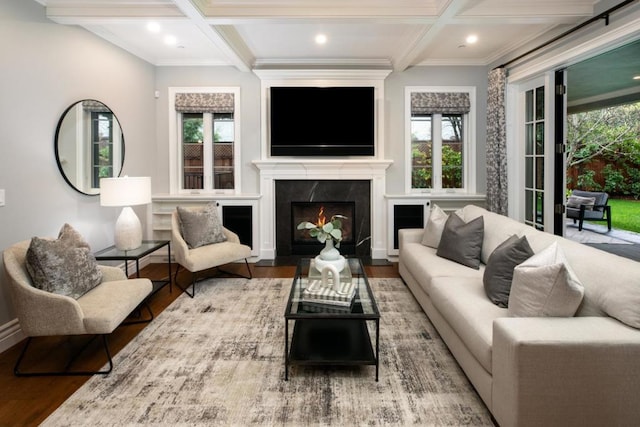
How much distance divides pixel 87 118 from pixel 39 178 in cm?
90

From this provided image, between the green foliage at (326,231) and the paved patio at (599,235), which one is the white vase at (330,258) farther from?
the paved patio at (599,235)

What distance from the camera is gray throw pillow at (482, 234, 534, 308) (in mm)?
2432

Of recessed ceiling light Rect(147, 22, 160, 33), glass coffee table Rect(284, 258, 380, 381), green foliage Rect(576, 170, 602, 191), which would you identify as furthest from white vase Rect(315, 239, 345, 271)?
green foliage Rect(576, 170, 602, 191)

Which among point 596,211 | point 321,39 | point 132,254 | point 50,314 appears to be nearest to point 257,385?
point 50,314

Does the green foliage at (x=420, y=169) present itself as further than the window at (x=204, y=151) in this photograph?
Yes

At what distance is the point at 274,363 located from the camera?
256 cm

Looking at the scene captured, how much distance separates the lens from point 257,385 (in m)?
2.30

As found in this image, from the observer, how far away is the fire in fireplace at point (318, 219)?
553 cm

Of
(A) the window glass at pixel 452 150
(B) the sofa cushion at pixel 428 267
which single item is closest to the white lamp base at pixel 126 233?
(B) the sofa cushion at pixel 428 267

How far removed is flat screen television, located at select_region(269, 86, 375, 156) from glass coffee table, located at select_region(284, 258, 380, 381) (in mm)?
2712

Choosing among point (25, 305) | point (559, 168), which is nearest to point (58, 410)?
point (25, 305)

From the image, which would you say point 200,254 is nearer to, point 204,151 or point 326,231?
point 326,231

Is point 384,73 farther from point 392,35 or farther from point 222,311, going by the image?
point 222,311

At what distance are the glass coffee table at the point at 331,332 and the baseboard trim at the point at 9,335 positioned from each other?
2080 mm
